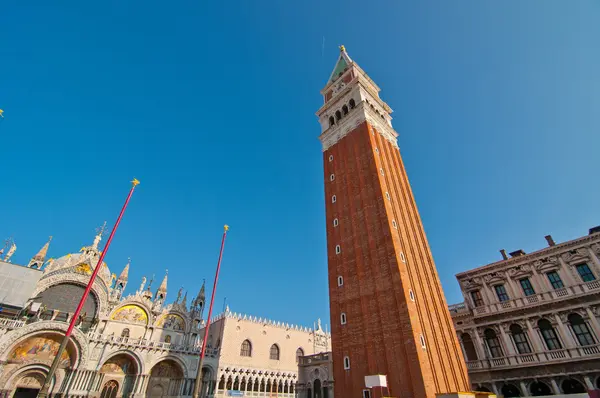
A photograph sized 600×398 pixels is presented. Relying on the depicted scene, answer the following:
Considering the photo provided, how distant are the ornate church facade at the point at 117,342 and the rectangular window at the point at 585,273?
26109 mm

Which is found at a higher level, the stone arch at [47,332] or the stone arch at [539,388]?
the stone arch at [47,332]

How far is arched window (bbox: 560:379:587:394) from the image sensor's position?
20.7 metres

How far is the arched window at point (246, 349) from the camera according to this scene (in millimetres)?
39562

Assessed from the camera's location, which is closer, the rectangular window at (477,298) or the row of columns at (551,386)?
the row of columns at (551,386)

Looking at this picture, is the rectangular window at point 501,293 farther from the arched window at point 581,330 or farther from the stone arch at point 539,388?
the stone arch at point 539,388

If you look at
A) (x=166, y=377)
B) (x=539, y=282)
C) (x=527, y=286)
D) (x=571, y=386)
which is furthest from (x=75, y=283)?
(x=571, y=386)

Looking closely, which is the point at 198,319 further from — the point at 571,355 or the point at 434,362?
the point at 571,355

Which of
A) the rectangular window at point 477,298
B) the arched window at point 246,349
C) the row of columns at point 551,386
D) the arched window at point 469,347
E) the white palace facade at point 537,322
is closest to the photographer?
the row of columns at point 551,386

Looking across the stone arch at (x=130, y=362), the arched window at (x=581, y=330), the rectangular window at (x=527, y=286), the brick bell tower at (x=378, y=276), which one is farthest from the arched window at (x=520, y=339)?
the stone arch at (x=130, y=362)

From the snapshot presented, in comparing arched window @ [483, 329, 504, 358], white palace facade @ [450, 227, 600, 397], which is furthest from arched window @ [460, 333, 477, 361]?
arched window @ [483, 329, 504, 358]

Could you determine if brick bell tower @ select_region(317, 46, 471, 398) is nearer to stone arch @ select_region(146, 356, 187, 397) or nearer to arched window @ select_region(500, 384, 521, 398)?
arched window @ select_region(500, 384, 521, 398)

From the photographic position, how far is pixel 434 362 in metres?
20.5

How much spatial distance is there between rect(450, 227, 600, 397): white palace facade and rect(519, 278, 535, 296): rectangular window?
7cm

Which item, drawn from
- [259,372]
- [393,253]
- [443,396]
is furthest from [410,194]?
[259,372]
